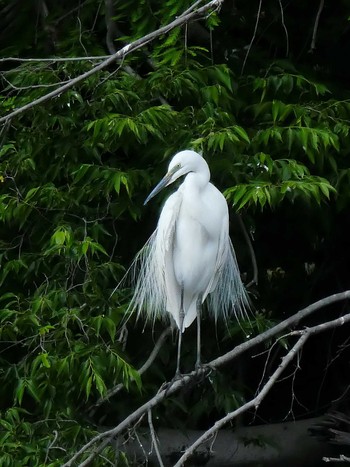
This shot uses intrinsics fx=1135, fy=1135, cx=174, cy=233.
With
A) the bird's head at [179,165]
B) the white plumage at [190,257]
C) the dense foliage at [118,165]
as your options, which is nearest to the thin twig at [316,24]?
the dense foliage at [118,165]

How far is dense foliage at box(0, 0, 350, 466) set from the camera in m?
3.60

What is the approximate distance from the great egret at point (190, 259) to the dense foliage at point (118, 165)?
10 cm

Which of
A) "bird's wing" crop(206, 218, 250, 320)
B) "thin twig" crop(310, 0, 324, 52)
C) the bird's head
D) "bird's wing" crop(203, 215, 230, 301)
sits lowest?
"bird's wing" crop(206, 218, 250, 320)

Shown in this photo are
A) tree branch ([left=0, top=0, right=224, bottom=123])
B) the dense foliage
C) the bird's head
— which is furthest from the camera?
the dense foliage

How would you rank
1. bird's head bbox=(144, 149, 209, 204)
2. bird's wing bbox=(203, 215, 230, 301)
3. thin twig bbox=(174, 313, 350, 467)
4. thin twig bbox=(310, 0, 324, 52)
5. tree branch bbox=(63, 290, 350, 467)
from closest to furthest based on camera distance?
thin twig bbox=(174, 313, 350, 467) < tree branch bbox=(63, 290, 350, 467) < bird's head bbox=(144, 149, 209, 204) < bird's wing bbox=(203, 215, 230, 301) < thin twig bbox=(310, 0, 324, 52)

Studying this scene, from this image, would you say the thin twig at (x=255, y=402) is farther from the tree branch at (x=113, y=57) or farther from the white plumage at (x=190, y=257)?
the tree branch at (x=113, y=57)

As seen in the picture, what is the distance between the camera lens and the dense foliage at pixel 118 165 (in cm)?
360

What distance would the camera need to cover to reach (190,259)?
12.3ft

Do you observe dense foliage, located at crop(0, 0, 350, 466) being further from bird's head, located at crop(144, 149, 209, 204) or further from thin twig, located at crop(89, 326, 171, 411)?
bird's head, located at crop(144, 149, 209, 204)

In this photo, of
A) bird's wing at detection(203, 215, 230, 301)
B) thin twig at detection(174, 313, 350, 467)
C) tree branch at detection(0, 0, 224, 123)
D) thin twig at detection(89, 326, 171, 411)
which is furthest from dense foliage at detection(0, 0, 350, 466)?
thin twig at detection(174, 313, 350, 467)

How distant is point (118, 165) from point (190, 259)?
1.60 ft

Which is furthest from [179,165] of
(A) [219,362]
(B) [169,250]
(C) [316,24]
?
(C) [316,24]

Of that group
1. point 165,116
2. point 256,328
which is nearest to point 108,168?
point 165,116

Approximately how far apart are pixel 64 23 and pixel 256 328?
→ 1481mm
